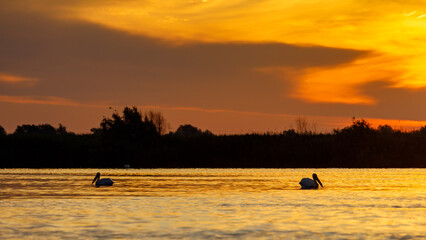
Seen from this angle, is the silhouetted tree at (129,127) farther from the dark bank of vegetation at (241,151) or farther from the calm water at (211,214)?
the calm water at (211,214)

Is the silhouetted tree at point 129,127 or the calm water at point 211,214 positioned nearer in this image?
the calm water at point 211,214

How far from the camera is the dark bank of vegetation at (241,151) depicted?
67.9 metres

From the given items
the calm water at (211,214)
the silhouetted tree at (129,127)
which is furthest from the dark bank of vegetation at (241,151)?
the calm water at (211,214)

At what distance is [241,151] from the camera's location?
69375 millimetres

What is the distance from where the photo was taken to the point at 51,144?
6975 centimetres

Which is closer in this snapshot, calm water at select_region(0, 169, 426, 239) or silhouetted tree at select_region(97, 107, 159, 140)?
calm water at select_region(0, 169, 426, 239)

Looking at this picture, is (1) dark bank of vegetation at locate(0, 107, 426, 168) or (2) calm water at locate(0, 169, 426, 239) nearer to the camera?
(2) calm water at locate(0, 169, 426, 239)

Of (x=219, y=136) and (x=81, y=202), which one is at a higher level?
(x=219, y=136)

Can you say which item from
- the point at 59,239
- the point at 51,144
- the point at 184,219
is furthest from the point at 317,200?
the point at 51,144

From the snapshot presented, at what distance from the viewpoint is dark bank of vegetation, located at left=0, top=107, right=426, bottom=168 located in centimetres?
6793

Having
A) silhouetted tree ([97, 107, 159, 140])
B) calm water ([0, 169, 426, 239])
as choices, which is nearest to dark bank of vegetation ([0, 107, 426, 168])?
silhouetted tree ([97, 107, 159, 140])

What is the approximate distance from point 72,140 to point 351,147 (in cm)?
2804

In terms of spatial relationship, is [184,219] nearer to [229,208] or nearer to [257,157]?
[229,208]

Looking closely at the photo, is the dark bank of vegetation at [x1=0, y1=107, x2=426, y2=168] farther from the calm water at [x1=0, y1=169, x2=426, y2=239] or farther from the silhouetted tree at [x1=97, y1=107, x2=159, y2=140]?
the calm water at [x1=0, y1=169, x2=426, y2=239]
